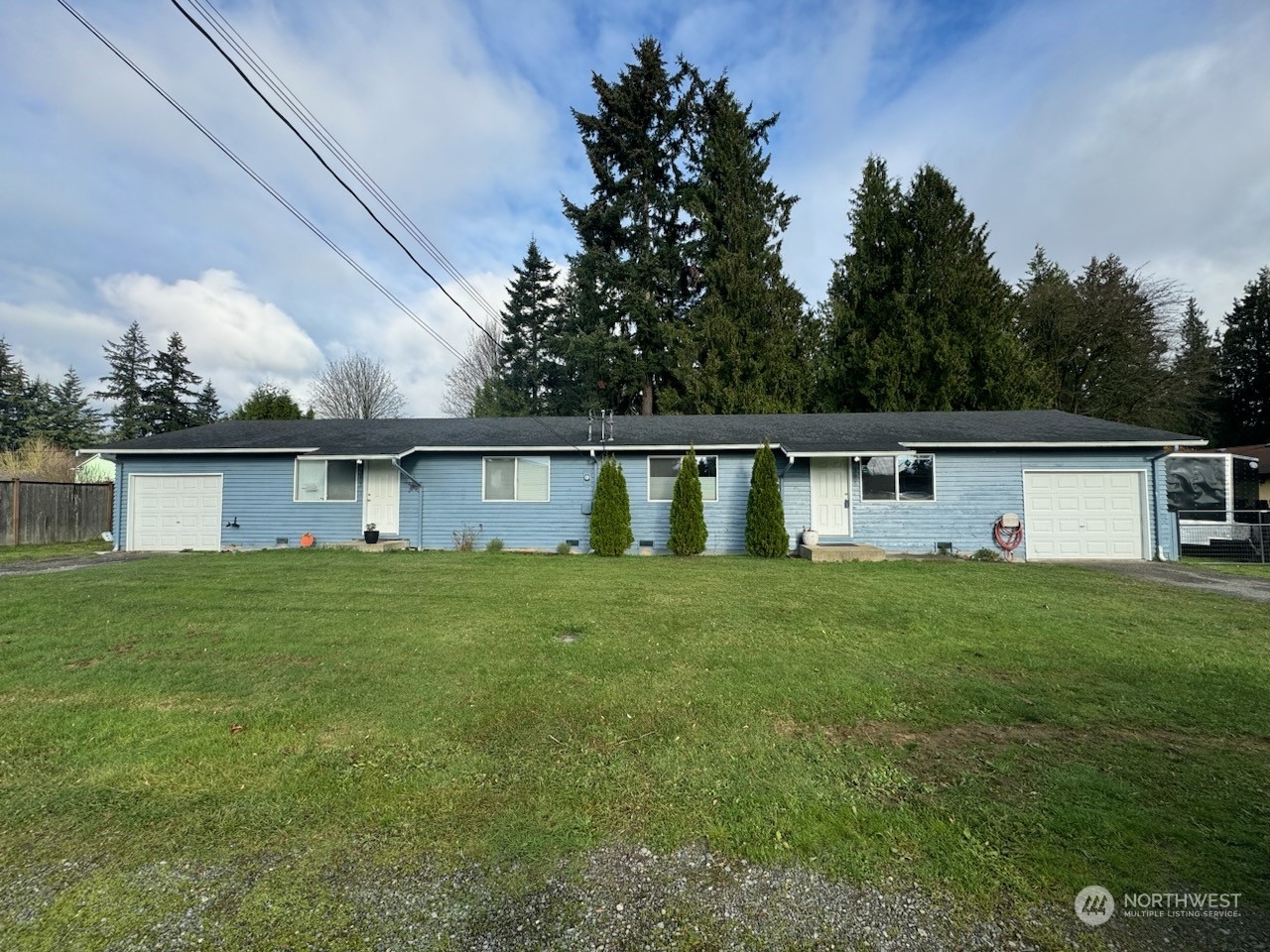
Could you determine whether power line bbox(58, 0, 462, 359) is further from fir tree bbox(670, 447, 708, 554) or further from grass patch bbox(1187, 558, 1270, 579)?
grass patch bbox(1187, 558, 1270, 579)

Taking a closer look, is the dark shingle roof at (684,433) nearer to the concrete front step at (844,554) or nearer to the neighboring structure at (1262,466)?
the concrete front step at (844,554)

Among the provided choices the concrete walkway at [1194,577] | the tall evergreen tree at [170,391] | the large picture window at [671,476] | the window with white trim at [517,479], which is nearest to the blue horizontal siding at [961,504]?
the concrete walkway at [1194,577]

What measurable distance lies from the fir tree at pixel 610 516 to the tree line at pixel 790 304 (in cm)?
1003

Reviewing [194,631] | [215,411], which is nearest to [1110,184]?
[194,631]

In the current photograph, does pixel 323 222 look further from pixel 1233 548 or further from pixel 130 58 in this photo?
pixel 1233 548

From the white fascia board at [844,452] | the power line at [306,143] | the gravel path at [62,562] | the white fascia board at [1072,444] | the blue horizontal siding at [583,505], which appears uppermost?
the power line at [306,143]

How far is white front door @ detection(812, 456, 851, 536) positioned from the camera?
41.5 feet

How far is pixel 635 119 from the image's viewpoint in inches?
943

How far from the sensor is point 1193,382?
79.5ft

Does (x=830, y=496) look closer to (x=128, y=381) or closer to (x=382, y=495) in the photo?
(x=382, y=495)

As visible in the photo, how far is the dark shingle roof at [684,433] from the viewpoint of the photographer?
12398 millimetres

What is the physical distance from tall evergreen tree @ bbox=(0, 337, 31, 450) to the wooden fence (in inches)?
1063

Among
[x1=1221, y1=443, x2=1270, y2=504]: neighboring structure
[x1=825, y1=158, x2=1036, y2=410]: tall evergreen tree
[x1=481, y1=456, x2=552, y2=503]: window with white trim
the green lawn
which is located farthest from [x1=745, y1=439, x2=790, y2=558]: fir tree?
[x1=1221, y1=443, x2=1270, y2=504]: neighboring structure

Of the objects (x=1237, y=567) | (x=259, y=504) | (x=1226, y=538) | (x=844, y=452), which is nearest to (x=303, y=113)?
(x=259, y=504)
